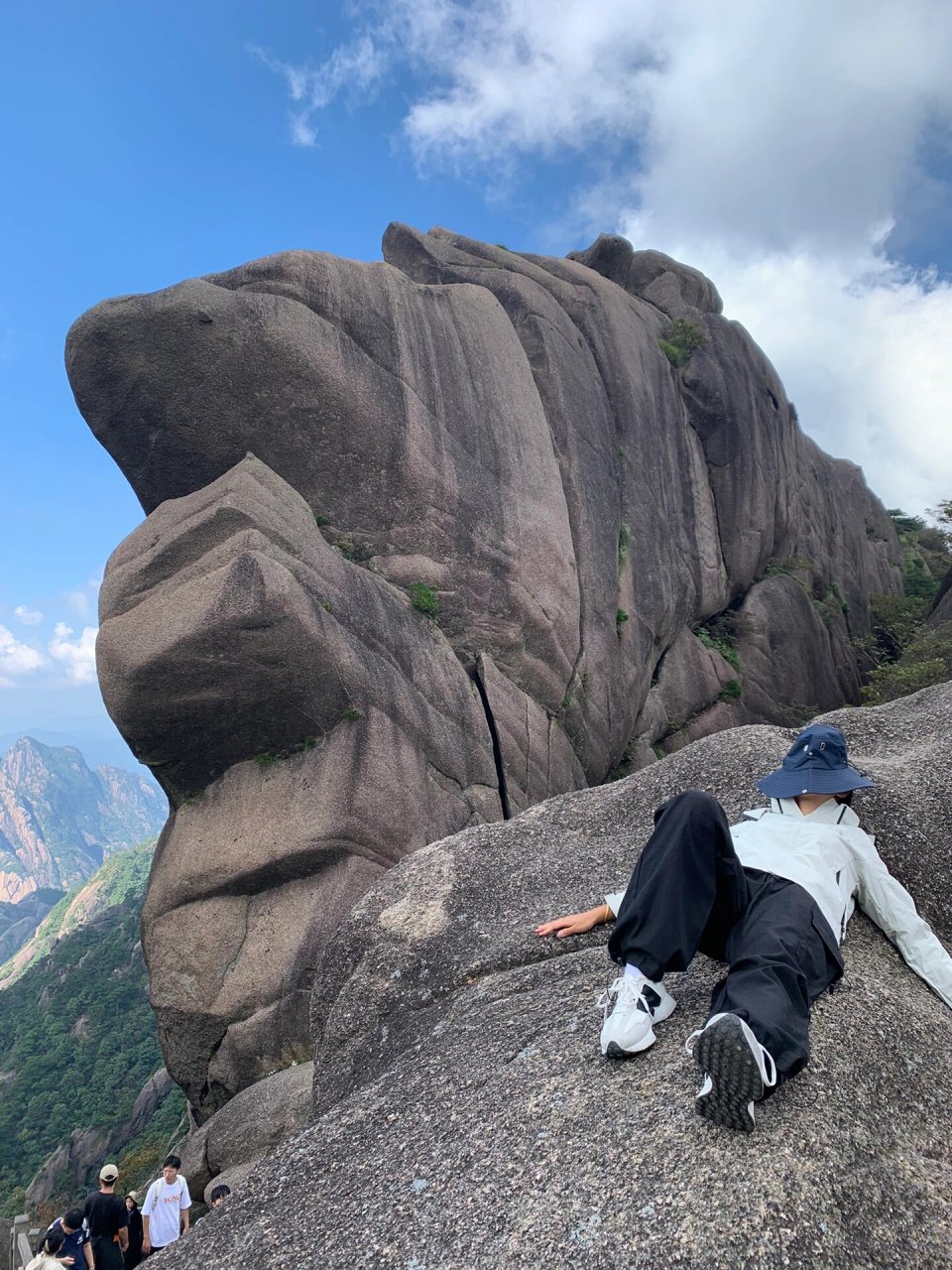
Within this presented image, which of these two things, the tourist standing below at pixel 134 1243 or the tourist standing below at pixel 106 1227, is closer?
the tourist standing below at pixel 106 1227

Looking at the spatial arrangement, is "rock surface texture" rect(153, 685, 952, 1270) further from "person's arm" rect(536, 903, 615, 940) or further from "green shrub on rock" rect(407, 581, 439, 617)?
"green shrub on rock" rect(407, 581, 439, 617)

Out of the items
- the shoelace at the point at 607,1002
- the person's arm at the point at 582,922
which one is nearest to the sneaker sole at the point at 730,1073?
the shoelace at the point at 607,1002

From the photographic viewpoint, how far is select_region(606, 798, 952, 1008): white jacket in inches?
150

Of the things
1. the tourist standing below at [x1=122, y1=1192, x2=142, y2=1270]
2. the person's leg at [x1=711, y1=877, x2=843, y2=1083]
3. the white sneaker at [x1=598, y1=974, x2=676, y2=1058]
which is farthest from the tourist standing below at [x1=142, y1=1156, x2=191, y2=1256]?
the person's leg at [x1=711, y1=877, x2=843, y2=1083]

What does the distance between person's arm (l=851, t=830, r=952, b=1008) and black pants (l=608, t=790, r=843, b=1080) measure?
0.61 m

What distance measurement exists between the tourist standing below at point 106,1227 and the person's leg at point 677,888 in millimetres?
5769

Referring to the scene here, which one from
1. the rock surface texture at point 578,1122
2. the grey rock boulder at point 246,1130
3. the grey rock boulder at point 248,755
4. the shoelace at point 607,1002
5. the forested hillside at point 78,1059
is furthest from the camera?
the forested hillside at point 78,1059

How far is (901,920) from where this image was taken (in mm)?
4145

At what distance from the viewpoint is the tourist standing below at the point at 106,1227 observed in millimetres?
6785

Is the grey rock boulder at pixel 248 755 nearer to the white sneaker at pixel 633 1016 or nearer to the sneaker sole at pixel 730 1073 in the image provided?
the white sneaker at pixel 633 1016

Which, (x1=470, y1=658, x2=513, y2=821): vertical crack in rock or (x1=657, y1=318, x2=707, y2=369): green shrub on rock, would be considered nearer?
(x1=470, y1=658, x2=513, y2=821): vertical crack in rock

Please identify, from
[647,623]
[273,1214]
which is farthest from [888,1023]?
[647,623]

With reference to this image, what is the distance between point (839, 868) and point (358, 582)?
10517 millimetres

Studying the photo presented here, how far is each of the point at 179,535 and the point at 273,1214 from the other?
10075mm
